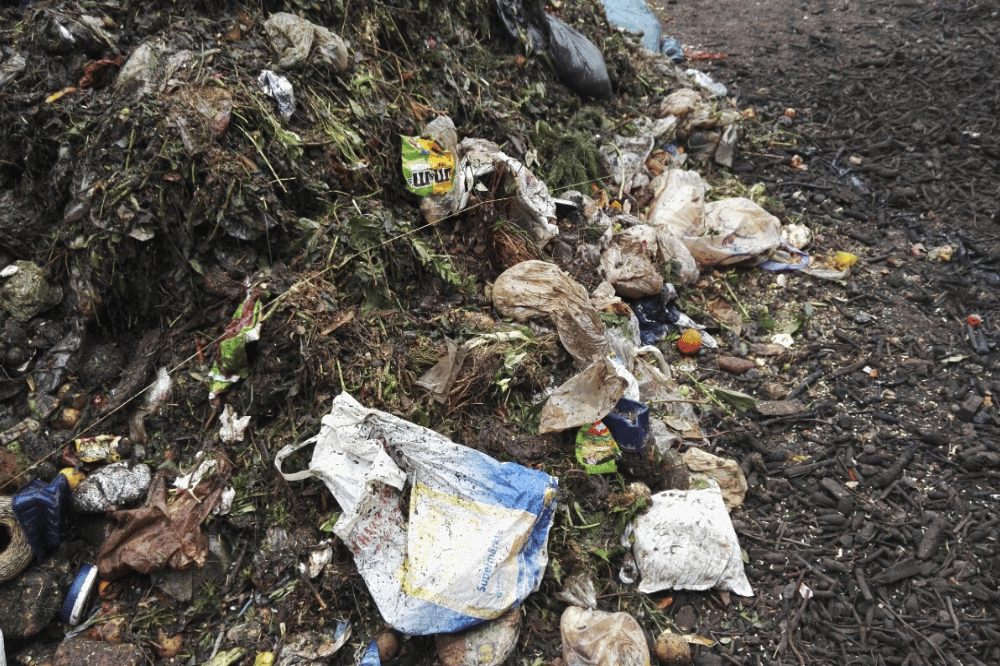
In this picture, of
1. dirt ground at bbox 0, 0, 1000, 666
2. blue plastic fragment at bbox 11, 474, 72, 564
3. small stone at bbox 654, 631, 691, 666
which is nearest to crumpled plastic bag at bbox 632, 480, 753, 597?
dirt ground at bbox 0, 0, 1000, 666

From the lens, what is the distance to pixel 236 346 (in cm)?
269

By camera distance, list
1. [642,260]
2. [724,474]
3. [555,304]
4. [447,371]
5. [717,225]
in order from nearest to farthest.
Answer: [447,371] → [724,474] → [555,304] → [642,260] → [717,225]

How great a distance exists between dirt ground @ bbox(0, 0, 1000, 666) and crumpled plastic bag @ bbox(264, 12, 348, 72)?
7cm

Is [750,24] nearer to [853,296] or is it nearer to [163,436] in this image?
[853,296]

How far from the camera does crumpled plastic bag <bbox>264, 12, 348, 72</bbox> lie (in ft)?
10.6

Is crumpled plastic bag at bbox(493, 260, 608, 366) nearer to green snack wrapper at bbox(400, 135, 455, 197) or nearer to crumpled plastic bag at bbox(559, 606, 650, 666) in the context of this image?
green snack wrapper at bbox(400, 135, 455, 197)

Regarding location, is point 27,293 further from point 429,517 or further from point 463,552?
point 463,552

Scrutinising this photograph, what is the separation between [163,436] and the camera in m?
2.74

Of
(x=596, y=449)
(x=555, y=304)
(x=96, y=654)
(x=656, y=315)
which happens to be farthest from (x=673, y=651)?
(x=96, y=654)

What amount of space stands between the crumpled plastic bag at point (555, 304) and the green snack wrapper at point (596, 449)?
37cm

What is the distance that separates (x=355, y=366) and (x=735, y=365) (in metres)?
2.17

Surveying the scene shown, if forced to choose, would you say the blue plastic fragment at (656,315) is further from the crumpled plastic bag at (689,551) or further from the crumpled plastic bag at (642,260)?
the crumpled plastic bag at (689,551)

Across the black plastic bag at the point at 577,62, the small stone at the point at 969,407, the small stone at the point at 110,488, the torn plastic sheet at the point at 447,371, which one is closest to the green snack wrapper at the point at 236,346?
the small stone at the point at 110,488

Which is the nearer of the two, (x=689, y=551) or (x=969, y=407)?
(x=689, y=551)
